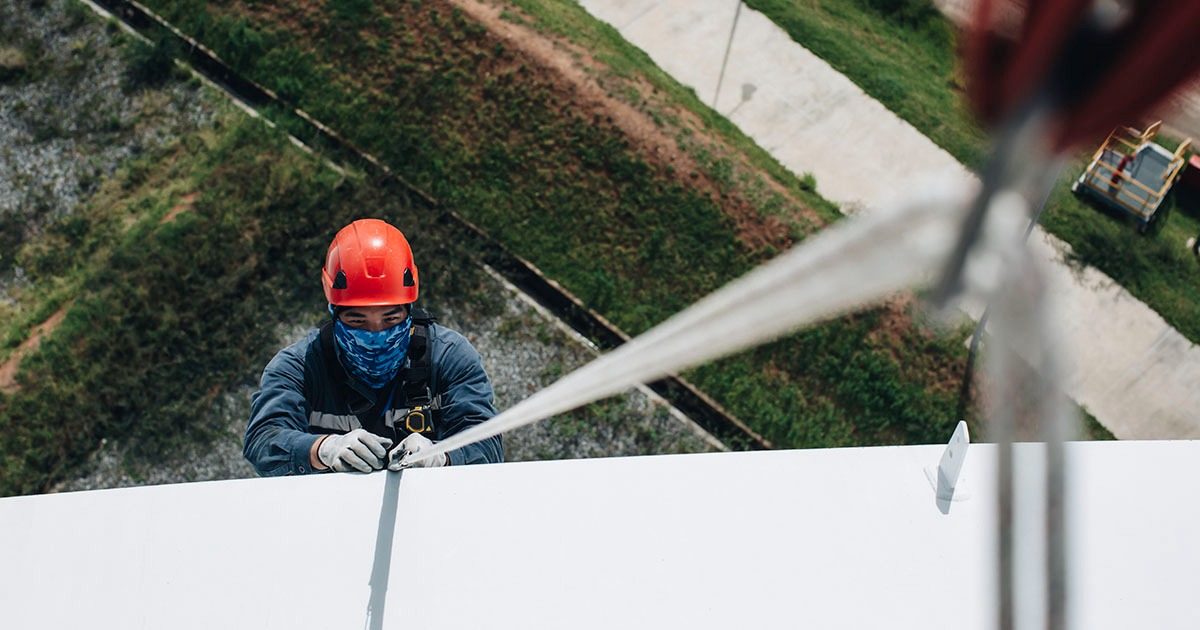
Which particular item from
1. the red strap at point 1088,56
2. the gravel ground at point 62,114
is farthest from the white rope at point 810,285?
the gravel ground at point 62,114

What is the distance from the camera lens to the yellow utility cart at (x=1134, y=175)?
44.8 feet

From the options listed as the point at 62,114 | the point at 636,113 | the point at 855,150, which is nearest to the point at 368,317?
the point at 636,113

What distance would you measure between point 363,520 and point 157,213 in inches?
333

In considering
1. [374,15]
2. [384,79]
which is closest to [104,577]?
[384,79]

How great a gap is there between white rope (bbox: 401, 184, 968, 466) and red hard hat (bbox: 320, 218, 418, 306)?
378 centimetres

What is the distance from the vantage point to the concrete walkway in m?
12.0

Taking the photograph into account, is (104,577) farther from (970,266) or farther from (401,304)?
(970,266)

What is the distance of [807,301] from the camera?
226cm

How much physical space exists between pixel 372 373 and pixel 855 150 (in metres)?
9.50

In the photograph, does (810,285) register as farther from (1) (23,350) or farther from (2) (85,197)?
(2) (85,197)

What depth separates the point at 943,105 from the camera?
14570mm

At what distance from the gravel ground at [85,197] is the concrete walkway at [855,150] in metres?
4.76

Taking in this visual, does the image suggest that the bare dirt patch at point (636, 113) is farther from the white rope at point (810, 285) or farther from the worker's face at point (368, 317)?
the white rope at point (810, 285)

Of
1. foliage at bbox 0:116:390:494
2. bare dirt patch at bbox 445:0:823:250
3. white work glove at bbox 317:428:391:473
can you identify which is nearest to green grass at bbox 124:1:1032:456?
bare dirt patch at bbox 445:0:823:250
